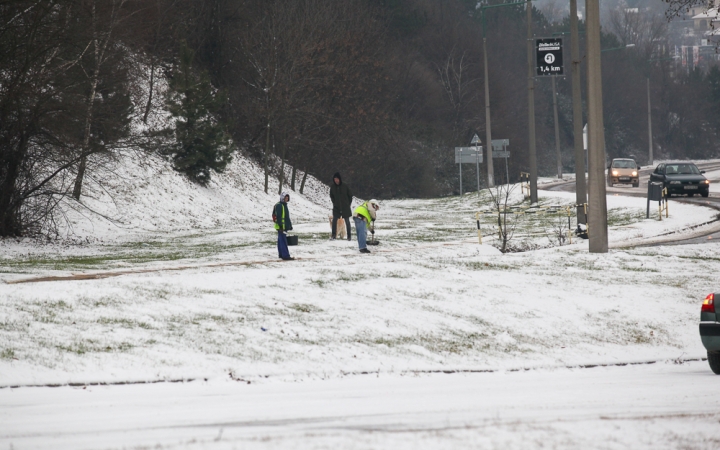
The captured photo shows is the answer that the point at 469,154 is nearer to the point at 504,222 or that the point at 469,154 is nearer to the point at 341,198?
the point at 504,222

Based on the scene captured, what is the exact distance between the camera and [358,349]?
1211cm

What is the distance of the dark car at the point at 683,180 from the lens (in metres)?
40.3

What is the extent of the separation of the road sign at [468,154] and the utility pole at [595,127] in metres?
30.5

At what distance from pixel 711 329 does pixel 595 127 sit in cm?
1090

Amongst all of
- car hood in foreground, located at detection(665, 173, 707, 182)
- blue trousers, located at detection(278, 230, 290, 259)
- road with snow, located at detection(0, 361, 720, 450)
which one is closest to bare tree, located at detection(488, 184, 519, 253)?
blue trousers, located at detection(278, 230, 290, 259)

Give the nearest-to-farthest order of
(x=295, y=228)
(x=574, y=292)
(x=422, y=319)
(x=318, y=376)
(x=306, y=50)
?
(x=318, y=376)
(x=422, y=319)
(x=574, y=292)
(x=295, y=228)
(x=306, y=50)

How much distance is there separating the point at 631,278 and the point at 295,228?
53.6 feet

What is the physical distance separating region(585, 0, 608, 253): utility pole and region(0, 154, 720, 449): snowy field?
1063mm

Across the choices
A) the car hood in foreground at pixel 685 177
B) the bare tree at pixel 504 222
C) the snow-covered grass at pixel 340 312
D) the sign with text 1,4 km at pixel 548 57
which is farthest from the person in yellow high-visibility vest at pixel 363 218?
the car hood in foreground at pixel 685 177

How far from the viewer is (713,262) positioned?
802 inches

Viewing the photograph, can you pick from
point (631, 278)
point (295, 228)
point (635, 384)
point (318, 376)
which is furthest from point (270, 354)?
point (295, 228)

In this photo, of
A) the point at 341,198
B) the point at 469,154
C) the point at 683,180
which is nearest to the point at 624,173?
the point at 469,154

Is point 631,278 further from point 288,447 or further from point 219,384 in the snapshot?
point 288,447

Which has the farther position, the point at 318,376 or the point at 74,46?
the point at 74,46
